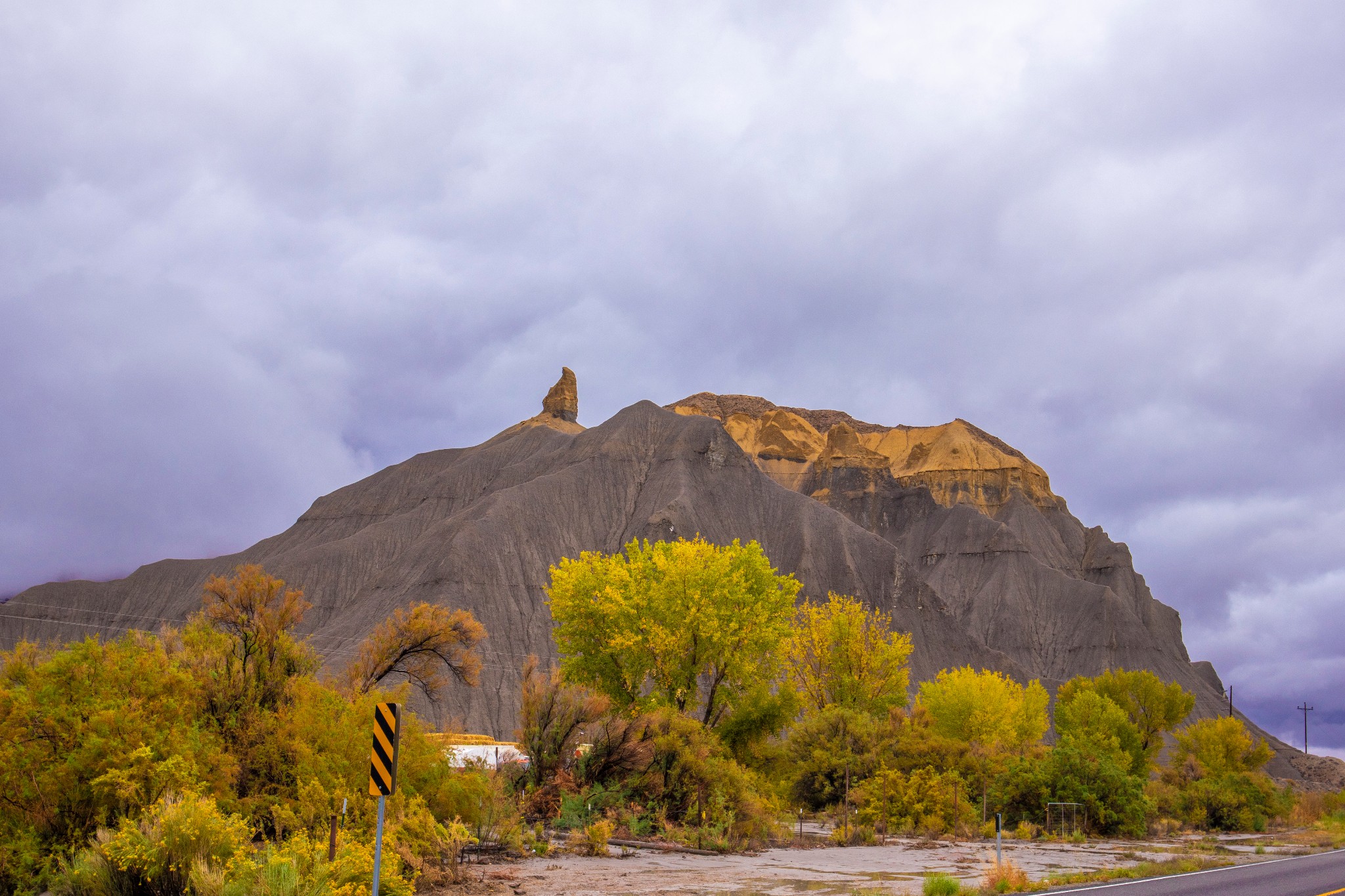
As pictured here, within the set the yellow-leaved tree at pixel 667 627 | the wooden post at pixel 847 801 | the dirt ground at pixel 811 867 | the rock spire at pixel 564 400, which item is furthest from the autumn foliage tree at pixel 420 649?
the rock spire at pixel 564 400

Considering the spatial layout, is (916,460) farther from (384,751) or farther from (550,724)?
(384,751)

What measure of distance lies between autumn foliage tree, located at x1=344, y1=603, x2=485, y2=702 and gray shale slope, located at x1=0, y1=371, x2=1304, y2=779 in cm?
4576

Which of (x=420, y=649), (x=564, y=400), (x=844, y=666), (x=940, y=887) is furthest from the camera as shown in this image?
(x=564, y=400)

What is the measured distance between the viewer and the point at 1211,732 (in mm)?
70438

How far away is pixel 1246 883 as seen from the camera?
19047 millimetres

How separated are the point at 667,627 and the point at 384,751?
933 inches

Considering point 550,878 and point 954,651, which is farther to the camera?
point 954,651

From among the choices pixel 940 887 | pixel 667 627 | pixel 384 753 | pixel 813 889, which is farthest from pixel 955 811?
pixel 384 753

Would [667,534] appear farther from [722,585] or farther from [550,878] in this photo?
[550,878]

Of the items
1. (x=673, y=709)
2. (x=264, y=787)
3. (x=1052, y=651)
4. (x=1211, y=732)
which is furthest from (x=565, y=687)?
(x=1052, y=651)

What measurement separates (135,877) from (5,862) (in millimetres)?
2624

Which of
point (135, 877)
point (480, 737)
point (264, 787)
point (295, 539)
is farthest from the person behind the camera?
point (295, 539)

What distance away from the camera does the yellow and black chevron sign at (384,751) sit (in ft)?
40.4

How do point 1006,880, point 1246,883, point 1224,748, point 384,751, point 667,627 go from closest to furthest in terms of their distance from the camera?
point 384,751, point 1006,880, point 1246,883, point 667,627, point 1224,748
